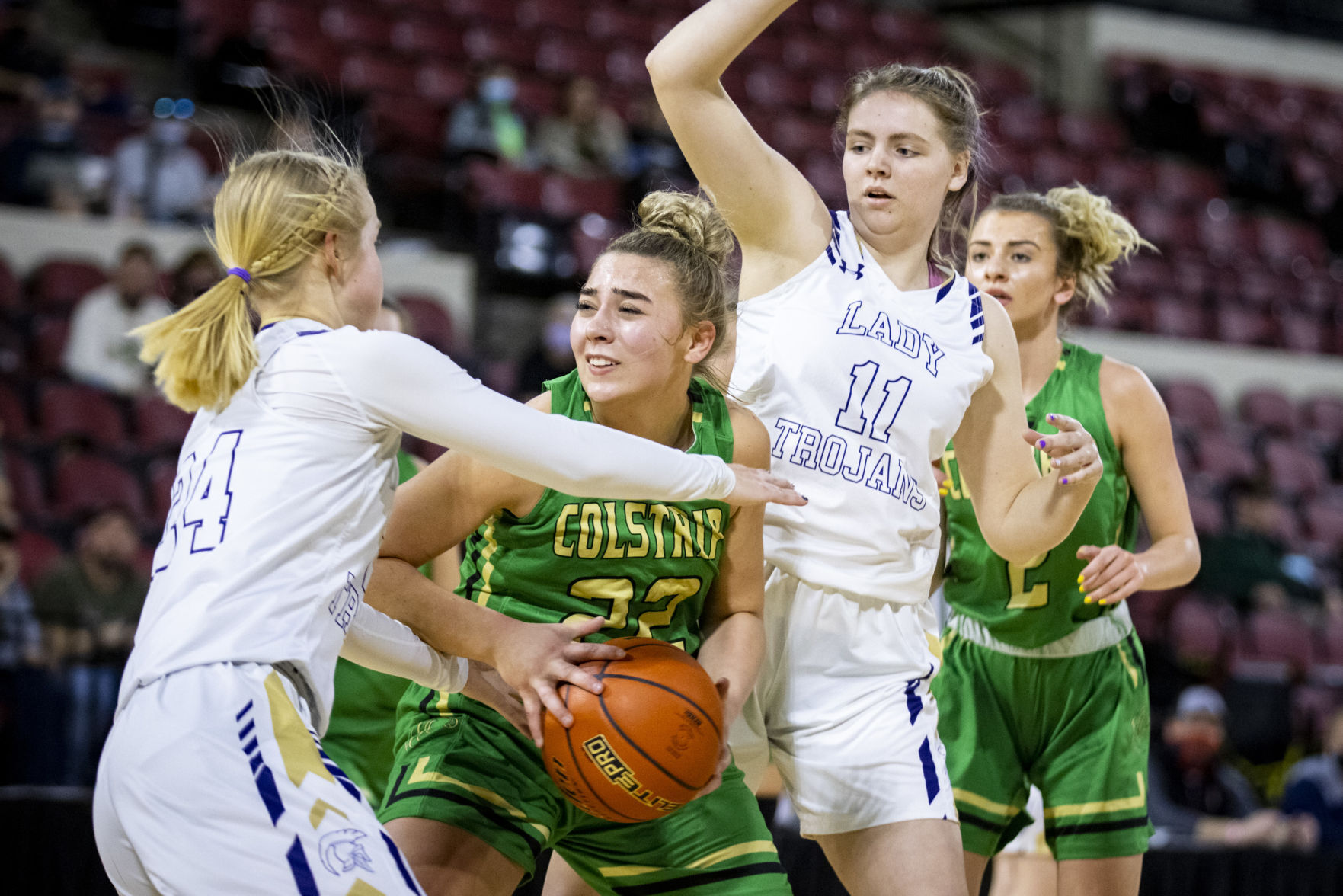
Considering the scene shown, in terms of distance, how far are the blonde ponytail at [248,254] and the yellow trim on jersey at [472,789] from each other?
76cm

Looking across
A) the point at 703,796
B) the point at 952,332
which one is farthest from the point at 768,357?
the point at 703,796

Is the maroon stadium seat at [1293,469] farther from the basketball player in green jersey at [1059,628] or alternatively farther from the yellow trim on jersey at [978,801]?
the yellow trim on jersey at [978,801]

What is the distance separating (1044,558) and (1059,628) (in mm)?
196

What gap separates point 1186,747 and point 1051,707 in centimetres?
341

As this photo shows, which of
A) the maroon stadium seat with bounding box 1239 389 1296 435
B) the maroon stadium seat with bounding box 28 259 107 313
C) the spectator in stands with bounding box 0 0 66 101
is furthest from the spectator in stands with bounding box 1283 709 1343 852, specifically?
the spectator in stands with bounding box 0 0 66 101

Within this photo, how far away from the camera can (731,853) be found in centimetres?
266

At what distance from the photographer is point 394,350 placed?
2.32 m

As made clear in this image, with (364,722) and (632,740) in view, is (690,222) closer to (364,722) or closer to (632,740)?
(632,740)

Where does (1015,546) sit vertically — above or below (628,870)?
above

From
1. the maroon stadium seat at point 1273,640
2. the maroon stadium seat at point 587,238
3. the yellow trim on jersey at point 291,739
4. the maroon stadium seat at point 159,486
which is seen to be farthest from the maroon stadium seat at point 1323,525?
the yellow trim on jersey at point 291,739

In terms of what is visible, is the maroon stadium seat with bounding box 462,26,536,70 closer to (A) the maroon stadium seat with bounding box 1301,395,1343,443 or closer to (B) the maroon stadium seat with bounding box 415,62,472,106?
(B) the maroon stadium seat with bounding box 415,62,472,106

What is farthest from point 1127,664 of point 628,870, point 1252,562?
point 1252,562

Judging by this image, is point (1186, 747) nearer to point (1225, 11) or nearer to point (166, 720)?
point (166, 720)

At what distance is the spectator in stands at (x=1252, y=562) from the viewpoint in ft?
29.4
